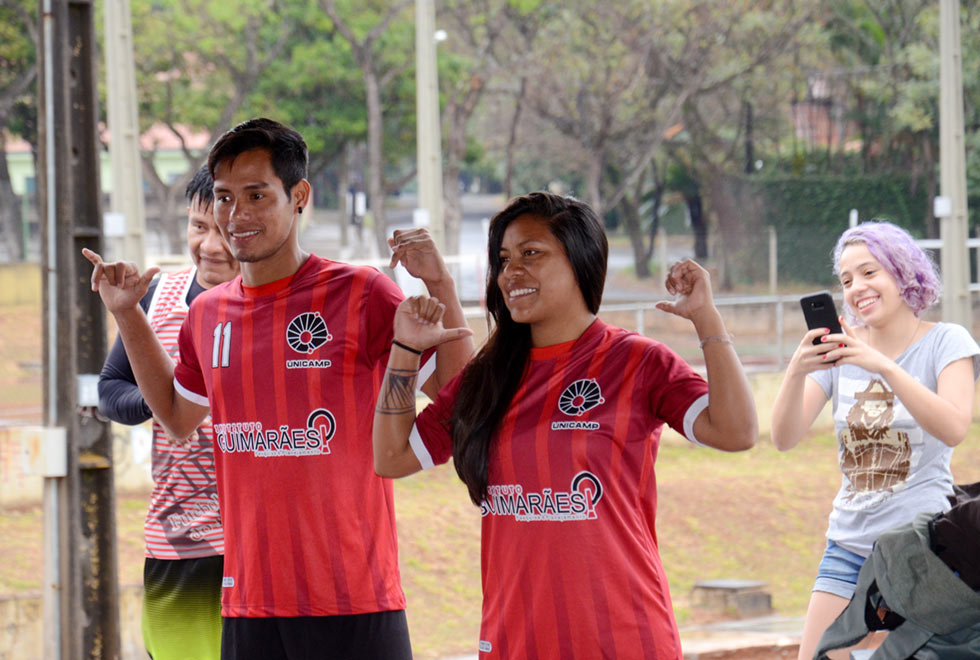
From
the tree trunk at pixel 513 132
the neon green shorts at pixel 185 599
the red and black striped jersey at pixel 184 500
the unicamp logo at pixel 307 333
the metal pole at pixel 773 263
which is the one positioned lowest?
the neon green shorts at pixel 185 599

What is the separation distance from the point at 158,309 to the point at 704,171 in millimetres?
25610

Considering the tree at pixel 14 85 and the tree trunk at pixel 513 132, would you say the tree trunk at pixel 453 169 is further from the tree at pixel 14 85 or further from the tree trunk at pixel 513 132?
the tree at pixel 14 85

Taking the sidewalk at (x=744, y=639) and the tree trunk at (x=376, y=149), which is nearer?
the sidewalk at (x=744, y=639)

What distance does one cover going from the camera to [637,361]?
9.38ft

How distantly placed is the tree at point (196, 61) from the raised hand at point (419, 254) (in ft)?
67.8

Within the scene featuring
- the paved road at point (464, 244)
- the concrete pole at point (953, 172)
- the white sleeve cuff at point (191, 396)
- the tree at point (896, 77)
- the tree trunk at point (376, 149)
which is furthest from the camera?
the tree at point (896, 77)

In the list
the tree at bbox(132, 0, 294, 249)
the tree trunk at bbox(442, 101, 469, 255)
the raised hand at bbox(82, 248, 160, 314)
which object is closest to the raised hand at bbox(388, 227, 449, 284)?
the raised hand at bbox(82, 248, 160, 314)

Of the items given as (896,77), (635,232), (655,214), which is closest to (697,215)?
(655,214)

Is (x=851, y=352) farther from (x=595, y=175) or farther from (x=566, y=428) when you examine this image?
(x=595, y=175)

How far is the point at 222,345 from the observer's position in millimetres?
3318

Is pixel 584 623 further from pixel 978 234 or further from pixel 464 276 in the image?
pixel 978 234

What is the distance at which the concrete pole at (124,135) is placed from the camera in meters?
10.3

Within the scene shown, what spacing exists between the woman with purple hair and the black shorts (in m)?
1.38

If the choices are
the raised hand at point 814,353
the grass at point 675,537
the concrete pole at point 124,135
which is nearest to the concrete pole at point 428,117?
the grass at point 675,537
